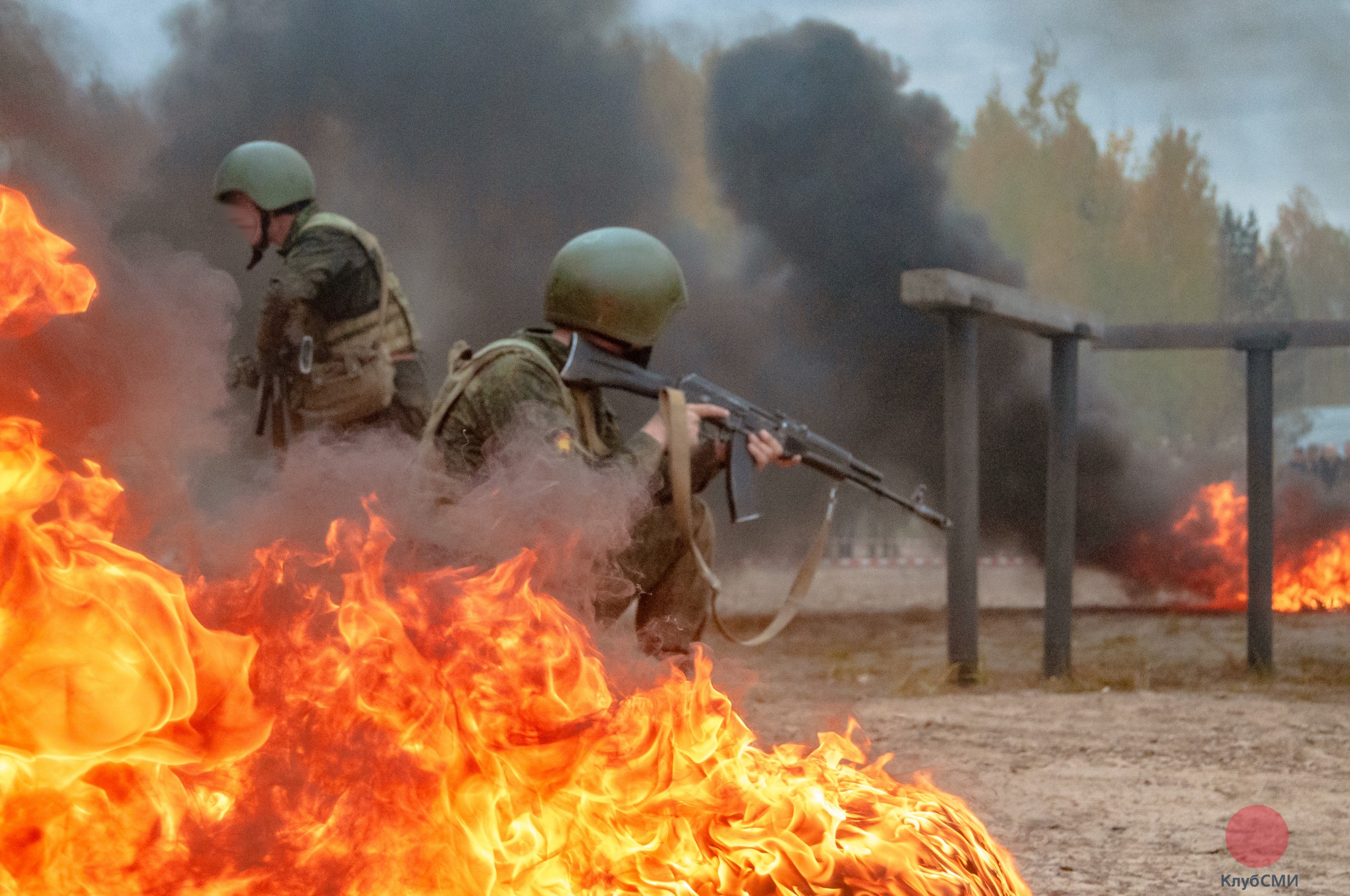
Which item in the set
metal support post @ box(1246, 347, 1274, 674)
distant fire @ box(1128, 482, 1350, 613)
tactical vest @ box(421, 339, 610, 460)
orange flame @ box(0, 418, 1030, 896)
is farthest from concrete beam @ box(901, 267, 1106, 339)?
distant fire @ box(1128, 482, 1350, 613)

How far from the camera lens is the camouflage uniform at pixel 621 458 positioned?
349 cm

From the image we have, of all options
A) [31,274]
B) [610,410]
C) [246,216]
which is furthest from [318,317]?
[31,274]

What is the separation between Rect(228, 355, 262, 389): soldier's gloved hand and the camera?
4.97m

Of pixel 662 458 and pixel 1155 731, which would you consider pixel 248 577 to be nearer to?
pixel 662 458

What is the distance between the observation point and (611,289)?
12.6 ft

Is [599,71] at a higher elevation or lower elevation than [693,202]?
higher

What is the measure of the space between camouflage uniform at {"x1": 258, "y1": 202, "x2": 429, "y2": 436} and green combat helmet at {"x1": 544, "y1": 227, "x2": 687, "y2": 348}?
51.8 inches

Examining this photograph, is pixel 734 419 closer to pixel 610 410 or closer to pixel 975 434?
pixel 610 410

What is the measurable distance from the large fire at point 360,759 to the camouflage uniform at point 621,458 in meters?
1.20

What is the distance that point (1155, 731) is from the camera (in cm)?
526

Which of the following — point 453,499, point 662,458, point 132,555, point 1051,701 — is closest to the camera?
point 132,555

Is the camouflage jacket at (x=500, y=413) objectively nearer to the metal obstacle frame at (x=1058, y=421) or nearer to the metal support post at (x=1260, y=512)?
the metal obstacle frame at (x=1058, y=421)

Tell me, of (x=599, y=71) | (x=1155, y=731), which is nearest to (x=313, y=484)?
(x=1155, y=731)

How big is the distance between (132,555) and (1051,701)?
4784 mm
